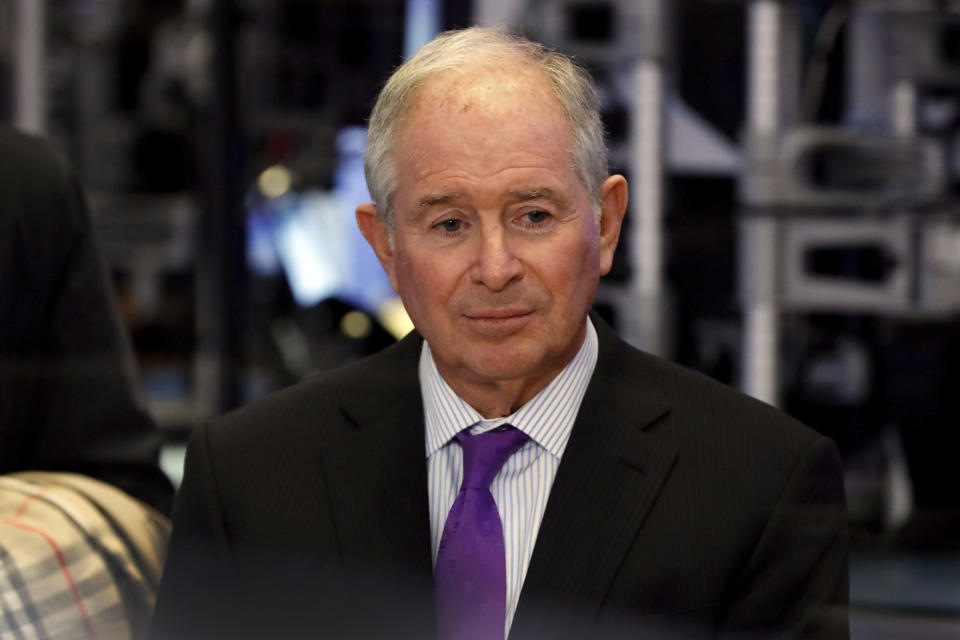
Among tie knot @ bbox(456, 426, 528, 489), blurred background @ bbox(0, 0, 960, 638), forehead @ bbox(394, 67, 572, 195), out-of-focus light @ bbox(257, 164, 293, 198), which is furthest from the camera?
out-of-focus light @ bbox(257, 164, 293, 198)

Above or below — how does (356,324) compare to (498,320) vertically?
below

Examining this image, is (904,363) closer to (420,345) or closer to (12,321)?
(420,345)

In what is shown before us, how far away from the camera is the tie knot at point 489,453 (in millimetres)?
1163

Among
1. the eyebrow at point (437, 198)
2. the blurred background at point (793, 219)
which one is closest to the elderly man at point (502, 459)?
the eyebrow at point (437, 198)

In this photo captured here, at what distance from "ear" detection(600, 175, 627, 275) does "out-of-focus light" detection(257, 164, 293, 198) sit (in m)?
2.36

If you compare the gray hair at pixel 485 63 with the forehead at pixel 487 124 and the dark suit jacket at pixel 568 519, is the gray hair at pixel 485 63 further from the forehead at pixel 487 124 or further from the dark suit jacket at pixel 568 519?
the dark suit jacket at pixel 568 519

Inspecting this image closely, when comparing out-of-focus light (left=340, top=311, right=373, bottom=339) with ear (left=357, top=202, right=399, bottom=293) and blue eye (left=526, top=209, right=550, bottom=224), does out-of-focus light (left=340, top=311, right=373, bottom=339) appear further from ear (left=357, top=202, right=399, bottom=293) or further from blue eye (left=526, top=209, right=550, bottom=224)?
blue eye (left=526, top=209, right=550, bottom=224)

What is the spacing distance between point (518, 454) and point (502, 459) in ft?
0.05

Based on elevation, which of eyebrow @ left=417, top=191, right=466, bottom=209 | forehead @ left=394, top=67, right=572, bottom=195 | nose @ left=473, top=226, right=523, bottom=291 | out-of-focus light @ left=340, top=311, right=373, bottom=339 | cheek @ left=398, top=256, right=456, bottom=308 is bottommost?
out-of-focus light @ left=340, top=311, right=373, bottom=339

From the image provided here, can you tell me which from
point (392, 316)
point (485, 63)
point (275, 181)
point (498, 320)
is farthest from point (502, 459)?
point (275, 181)

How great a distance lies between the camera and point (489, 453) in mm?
1165


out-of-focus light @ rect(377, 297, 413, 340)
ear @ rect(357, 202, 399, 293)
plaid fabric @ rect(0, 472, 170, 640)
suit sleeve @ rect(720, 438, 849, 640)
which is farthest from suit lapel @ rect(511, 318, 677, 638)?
out-of-focus light @ rect(377, 297, 413, 340)

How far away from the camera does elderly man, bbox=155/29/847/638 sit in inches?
42.5

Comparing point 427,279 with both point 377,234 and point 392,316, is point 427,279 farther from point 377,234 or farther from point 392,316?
point 392,316
